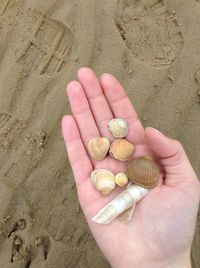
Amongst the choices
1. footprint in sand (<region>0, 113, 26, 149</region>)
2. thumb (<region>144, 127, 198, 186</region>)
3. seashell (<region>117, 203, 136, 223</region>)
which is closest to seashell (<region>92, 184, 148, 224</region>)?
seashell (<region>117, 203, 136, 223</region>)

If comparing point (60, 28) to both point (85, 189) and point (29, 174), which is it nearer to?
point (29, 174)

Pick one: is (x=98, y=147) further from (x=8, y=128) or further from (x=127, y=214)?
(x=8, y=128)

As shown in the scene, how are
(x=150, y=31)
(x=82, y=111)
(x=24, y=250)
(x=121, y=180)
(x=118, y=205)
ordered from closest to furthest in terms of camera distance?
(x=118, y=205)
(x=121, y=180)
(x=82, y=111)
(x=24, y=250)
(x=150, y=31)

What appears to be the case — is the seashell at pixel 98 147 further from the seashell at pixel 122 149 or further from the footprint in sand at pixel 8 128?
the footprint in sand at pixel 8 128

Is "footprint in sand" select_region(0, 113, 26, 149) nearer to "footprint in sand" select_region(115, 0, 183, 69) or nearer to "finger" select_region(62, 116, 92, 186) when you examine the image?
"finger" select_region(62, 116, 92, 186)

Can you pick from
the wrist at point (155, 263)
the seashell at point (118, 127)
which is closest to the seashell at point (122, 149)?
the seashell at point (118, 127)

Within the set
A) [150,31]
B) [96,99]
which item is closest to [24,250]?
[96,99]

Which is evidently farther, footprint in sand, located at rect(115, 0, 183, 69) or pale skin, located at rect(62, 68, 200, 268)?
footprint in sand, located at rect(115, 0, 183, 69)

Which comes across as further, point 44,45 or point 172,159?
point 44,45
